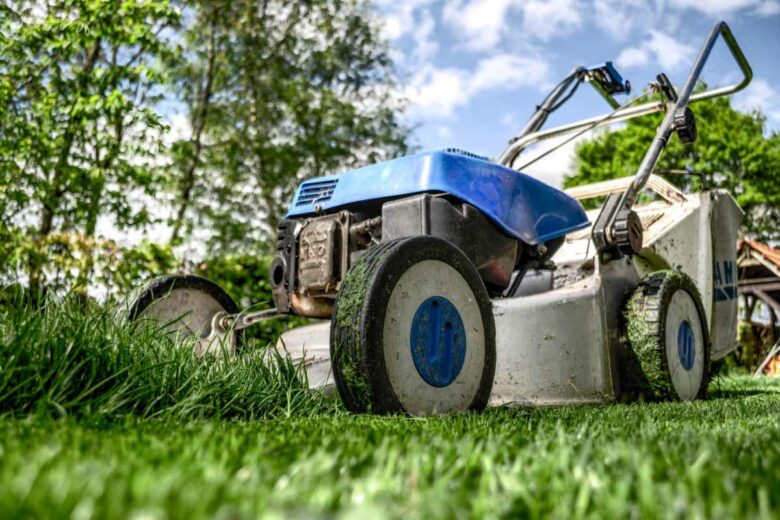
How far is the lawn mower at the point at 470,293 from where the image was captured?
2.19 metres

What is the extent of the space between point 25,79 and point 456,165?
487 centimetres

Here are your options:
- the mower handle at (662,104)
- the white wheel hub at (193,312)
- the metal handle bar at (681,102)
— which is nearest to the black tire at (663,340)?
the metal handle bar at (681,102)

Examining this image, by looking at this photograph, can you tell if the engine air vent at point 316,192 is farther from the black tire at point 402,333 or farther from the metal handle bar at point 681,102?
the metal handle bar at point 681,102

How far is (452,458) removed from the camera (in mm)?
1201

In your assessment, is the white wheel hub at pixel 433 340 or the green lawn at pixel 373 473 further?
the white wheel hub at pixel 433 340

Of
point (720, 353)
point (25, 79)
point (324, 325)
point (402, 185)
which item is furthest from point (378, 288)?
point (25, 79)

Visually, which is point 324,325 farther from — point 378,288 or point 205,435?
point 205,435

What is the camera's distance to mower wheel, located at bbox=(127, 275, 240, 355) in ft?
10.9

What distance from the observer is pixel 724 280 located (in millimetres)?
4727

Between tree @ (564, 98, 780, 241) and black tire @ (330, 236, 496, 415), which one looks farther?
tree @ (564, 98, 780, 241)

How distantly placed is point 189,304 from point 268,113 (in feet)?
38.0

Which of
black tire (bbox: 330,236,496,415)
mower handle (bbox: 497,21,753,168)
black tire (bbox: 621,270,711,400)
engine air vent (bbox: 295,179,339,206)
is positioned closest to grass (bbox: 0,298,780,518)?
black tire (bbox: 330,236,496,415)

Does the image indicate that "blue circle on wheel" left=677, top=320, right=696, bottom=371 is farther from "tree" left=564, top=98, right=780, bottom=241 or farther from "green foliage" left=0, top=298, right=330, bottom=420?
"tree" left=564, top=98, right=780, bottom=241

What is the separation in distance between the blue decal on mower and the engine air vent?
8.53ft
